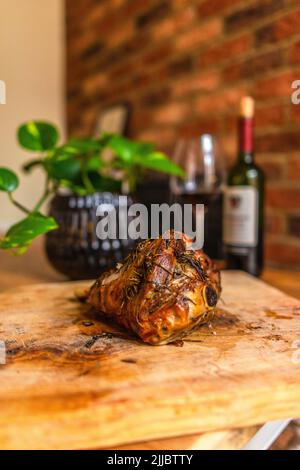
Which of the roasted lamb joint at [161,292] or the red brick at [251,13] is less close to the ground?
the red brick at [251,13]

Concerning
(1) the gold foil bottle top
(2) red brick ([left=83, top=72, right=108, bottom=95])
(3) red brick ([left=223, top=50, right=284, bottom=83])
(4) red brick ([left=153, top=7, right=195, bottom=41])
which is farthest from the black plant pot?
(2) red brick ([left=83, top=72, right=108, bottom=95])

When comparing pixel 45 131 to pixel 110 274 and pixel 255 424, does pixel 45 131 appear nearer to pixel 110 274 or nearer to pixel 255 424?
pixel 110 274

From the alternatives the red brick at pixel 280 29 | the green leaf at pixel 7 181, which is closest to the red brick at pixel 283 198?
the red brick at pixel 280 29

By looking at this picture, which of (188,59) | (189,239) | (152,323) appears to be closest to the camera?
(152,323)

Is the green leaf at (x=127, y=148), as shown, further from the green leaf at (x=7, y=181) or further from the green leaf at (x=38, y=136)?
the green leaf at (x=7, y=181)

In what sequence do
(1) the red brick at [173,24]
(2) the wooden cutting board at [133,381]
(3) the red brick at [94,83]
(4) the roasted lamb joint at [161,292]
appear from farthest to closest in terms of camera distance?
(3) the red brick at [94,83] < (1) the red brick at [173,24] < (4) the roasted lamb joint at [161,292] < (2) the wooden cutting board at [133,381]

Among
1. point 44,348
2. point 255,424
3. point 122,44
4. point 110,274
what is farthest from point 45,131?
point 122,44

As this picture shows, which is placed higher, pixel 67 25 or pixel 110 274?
pixel 67 25
